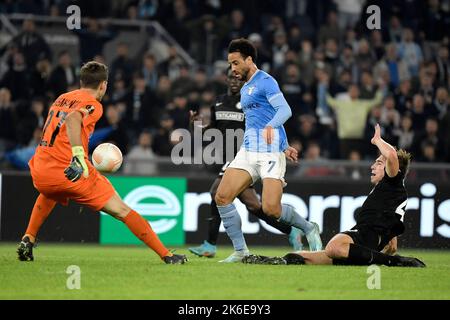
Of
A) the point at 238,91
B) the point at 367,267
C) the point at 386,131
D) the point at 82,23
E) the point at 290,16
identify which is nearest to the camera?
the point at 367,267

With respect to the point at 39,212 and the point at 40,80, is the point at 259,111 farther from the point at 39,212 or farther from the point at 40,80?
the point at 40,80

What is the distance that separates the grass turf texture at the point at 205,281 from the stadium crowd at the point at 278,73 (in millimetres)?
4964

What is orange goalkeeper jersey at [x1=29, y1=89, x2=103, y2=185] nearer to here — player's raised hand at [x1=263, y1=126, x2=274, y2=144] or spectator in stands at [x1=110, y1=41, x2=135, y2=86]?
player's raised hand at [x1=263, y1=126, x2=274, y2=144]

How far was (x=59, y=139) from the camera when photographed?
31.3 feet

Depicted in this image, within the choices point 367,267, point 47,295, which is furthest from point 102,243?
point 47,295

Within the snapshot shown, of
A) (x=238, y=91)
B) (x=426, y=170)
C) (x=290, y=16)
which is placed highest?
(x=290, y=16)

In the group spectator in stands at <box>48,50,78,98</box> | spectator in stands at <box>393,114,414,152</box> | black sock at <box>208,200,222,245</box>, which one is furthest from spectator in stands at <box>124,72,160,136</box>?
black sock at <box>208,200,222,245</box>

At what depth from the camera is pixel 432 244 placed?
47.3 ft

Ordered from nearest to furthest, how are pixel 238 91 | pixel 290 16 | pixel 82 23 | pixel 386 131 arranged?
pixel 238 91 → pixel 386 131 → pixel 82 23 → pixel 290 16

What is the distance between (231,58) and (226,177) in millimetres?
1225

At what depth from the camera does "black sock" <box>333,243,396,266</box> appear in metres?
9.70

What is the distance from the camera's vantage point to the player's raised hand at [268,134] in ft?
31.2

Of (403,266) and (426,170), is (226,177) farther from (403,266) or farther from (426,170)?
(426,170)

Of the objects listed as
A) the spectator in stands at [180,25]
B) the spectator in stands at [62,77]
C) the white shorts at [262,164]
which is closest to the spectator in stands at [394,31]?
the spectator in stands at [180,25]
